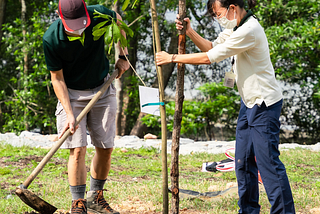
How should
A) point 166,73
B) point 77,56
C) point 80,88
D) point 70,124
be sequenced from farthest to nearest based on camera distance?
1. point 166,73
2. point 80,88
3. point 77,56
4. point 70,124

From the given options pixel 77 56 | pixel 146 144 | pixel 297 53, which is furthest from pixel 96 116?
pixel 297 53

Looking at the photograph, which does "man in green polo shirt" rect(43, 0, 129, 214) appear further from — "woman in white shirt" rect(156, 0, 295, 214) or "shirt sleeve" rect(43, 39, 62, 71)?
"woman in white shirt" rect(156, 0, 295, 214)

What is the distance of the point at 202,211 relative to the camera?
3.07 metres

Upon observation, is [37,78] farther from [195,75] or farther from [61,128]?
[61,128]

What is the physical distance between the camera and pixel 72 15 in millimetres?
2578

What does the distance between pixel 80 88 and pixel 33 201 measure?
3.41 feet

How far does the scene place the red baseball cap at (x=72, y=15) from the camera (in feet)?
8.45

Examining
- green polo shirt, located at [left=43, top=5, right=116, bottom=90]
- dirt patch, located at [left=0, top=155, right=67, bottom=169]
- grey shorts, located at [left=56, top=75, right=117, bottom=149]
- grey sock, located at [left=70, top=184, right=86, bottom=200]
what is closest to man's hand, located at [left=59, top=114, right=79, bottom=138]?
grey shorts, located at [left=56, top=75, right=117, bottom=149]

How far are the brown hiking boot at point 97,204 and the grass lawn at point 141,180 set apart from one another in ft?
0.59

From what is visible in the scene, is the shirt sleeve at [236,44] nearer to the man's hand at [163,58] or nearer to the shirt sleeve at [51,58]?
the man's hand at [163,58]

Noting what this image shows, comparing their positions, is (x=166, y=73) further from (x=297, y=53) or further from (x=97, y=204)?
(x=97, y=204)

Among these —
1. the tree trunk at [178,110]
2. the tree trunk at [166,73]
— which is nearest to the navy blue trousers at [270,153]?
the tree trunk at [178,110]

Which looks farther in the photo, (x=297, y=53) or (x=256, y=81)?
(x=297, y=53)

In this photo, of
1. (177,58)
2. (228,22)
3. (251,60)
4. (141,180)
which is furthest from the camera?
(141,180)
